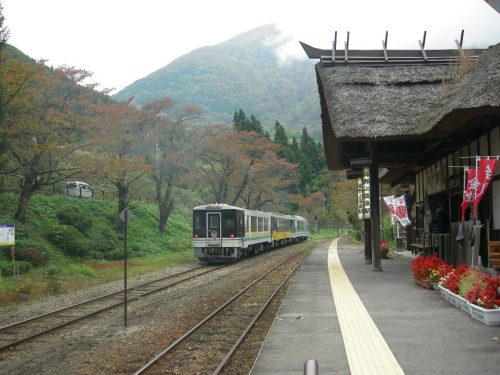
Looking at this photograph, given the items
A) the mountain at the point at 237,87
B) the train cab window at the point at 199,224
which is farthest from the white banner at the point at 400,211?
the mountain at the point at 237,87

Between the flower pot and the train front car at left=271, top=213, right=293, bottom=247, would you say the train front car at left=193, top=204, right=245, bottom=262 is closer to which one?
the train front car at left=271, top=213, right=293, bottom=247

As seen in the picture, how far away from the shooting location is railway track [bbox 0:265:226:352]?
27.2ft

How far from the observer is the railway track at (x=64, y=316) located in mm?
8281

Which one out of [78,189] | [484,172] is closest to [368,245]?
[484,172]

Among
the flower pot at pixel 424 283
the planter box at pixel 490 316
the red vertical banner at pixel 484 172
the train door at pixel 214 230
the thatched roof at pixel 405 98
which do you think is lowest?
the flower pot at pixel 424 283

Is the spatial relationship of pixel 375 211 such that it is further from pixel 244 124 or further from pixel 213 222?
pixel 244 124

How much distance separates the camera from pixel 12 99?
54.1 feet

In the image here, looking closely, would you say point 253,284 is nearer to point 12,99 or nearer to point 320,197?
point 12,99

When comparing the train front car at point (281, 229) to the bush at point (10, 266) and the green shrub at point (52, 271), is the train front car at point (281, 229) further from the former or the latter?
the bush at point (10, 266)

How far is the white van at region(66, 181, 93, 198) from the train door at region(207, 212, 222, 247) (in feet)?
37.0

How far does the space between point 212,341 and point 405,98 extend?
29.8ft

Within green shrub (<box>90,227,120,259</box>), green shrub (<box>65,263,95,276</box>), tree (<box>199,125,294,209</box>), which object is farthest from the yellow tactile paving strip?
tree (<box>199,125,294,209</box>)

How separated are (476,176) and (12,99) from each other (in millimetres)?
13431

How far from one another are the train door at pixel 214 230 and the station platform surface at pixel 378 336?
11437 mm
